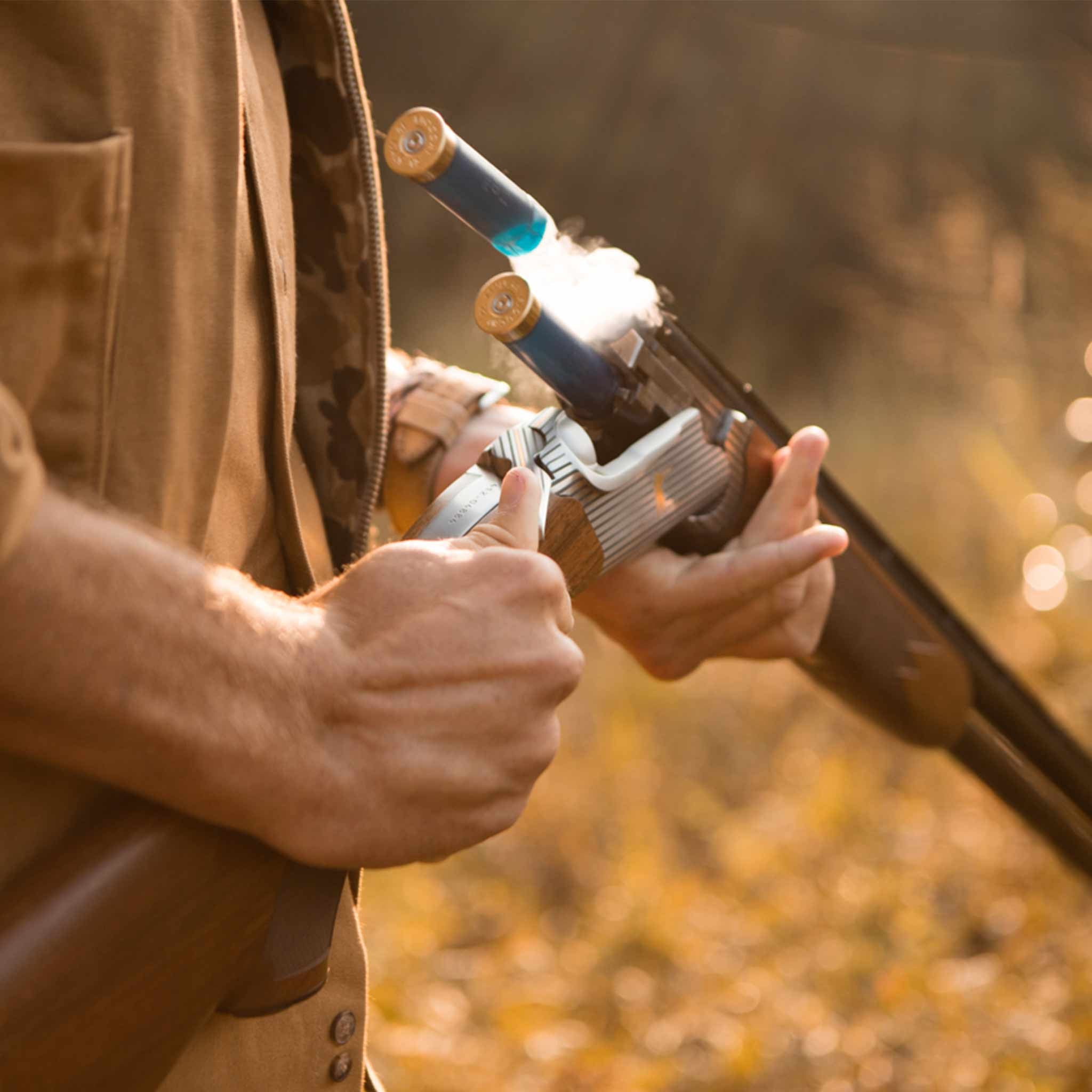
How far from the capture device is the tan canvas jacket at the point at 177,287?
2.13 ft

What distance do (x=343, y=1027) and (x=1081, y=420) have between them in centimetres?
358

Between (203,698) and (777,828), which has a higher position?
(203,698)

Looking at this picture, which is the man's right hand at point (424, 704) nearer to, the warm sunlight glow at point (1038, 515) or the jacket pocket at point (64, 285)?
the jacket pocket at point (64, 285)

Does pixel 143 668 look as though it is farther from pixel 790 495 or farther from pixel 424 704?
pixel 790 495

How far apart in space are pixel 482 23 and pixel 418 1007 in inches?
218

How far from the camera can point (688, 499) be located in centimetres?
121

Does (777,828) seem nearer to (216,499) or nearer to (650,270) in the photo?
(216,499)

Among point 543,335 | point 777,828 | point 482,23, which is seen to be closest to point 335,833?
point 543,335

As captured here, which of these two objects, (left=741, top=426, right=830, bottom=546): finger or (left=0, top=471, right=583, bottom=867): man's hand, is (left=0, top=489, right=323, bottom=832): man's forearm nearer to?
(left=0, top=471, right=583, bottom=867): man's hand

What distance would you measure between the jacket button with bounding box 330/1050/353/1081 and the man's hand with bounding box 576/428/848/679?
23.3 inches

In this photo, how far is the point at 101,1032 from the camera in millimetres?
647

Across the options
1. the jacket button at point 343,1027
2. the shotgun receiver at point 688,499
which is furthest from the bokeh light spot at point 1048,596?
the jacket button at point 343,1027

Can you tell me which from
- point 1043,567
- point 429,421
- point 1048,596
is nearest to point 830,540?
point 429,421

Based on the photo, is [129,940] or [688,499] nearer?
[129,940]
